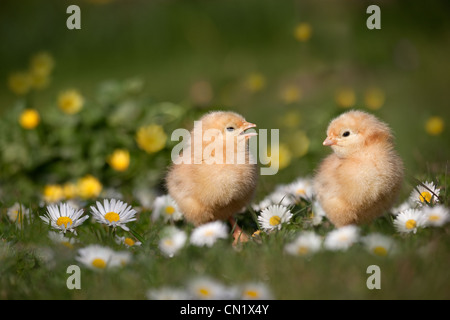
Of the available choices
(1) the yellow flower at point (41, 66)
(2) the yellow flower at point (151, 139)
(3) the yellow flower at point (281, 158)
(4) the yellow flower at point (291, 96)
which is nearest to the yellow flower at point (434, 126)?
(3) the yellow flower at point (281, 158)

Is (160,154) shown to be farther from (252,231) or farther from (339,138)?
(339,138)

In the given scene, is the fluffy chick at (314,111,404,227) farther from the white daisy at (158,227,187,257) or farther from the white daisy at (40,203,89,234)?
the white daisy at (40,203,89,234)

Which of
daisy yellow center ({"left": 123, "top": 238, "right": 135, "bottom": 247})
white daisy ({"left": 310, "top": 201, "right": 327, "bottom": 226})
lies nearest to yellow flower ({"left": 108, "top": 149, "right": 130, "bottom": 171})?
daisy yellow center ({"left": 123, "top": 238, "right": 135, "bottom": 247})

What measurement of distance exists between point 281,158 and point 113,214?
1657 millimetres

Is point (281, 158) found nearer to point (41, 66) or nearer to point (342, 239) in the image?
point (342, 239)

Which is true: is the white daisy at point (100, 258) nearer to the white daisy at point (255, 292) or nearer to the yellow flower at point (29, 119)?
the white daisy at point (255, 292)

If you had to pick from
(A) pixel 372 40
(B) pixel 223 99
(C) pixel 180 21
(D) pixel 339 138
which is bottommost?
(D) pixel 339 138

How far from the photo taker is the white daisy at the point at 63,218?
2.27 metres

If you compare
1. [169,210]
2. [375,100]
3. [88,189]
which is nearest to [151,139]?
[88,189]

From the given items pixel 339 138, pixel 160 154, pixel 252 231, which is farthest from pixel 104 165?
pixel 339 138

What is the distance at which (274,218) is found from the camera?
89.1 inches

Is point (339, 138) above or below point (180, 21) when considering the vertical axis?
below

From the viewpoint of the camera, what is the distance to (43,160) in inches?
154
